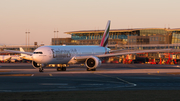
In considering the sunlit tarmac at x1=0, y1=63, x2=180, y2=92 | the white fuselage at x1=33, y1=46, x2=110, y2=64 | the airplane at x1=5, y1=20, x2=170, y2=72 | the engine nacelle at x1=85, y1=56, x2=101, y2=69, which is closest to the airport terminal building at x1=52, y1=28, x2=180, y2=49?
the white fuselage at x1=33, y1=46, x2=110, y2=64

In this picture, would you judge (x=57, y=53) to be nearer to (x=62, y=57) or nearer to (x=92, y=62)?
(x=62, y=57)

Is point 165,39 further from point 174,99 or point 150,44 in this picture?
point 174,99

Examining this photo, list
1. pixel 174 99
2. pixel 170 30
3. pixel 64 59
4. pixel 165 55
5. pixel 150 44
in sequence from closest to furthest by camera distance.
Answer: pixel 174 99
pixel 64 59
pixel 165 55
pixel 150 44
pixel 170 30

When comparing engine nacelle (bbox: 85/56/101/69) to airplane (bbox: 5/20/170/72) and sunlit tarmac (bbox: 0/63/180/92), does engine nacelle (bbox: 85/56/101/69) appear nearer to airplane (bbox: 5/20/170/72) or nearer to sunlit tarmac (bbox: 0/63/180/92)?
airplane (bbox: 5/20/170/72)

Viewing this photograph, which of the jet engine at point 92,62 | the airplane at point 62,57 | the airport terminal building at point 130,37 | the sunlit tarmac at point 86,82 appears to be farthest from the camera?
the airport terminal building at point 130,37

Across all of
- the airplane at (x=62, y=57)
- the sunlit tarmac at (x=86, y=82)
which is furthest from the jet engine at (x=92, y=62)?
the sunlit tarmac at (x=86, y=82)

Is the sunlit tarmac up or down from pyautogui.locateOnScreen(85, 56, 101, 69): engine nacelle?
down

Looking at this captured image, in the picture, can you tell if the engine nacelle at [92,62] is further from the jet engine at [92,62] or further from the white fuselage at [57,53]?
the white fuselage at [57,53]

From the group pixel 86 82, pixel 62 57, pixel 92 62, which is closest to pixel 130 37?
pixel 92 62

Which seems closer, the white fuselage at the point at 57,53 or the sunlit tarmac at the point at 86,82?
the sunlit tarmac at the point at 86,82

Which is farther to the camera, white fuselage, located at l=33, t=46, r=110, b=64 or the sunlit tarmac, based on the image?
white fuselage, located at l=33, t=46, r=110, b=64

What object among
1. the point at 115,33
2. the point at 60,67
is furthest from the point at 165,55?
the point at 115,33

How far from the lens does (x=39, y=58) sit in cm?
4709

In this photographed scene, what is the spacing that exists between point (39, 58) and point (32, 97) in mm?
28966
